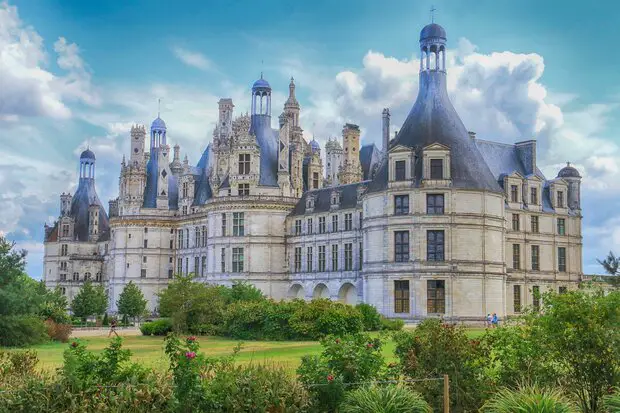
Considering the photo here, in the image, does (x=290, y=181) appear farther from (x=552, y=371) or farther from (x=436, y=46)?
(x=552, y=371)

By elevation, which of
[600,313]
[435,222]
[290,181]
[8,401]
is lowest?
[8,401]

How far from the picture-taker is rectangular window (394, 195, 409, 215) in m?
53.7

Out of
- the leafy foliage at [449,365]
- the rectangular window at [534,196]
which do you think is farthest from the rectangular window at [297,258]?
the leafy foliage at [449,365]

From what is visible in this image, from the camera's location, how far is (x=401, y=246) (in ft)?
177

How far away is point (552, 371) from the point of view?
1836 cm

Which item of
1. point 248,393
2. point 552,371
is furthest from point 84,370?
point 552,371

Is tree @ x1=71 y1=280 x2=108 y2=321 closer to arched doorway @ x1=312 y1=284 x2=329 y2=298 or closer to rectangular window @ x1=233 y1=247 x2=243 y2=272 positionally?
rectangular window @ x1=233 y1=247 x2=243 y2=272

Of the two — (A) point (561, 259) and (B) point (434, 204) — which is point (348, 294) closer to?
(B) point (434, 204)

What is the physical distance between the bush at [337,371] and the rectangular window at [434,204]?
1384 inches

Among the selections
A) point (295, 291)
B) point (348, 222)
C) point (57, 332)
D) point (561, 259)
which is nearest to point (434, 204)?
point (348, 222)

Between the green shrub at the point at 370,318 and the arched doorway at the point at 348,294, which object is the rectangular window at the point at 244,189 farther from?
the green shrub at the point at 370,318

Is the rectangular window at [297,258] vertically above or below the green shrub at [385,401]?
above

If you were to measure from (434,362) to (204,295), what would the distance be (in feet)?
94.7

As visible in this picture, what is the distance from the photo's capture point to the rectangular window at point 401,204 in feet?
176
